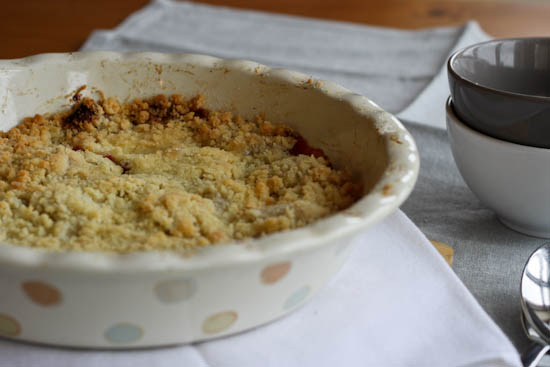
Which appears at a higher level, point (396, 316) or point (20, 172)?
point (20, 172)

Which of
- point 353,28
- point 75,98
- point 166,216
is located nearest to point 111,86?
point 75,98

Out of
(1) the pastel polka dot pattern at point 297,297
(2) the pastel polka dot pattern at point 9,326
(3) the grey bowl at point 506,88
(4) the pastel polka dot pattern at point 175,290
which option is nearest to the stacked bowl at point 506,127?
(3) the grey bowl at point 506,88

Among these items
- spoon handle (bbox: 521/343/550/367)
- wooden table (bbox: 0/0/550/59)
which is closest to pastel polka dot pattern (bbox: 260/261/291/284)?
spoon handle (bbox: 521/343/550/367)

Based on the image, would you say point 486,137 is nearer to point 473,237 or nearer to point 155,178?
point 473,237

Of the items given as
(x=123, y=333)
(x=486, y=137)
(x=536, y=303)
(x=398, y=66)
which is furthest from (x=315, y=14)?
(x=123, y=333)

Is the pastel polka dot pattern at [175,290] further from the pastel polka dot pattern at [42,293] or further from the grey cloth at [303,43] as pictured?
the grey cloth at [303,43]

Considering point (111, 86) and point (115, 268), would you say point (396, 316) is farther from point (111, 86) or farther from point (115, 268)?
point (111, 86)

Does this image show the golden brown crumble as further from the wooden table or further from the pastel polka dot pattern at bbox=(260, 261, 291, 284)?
the wooden table
